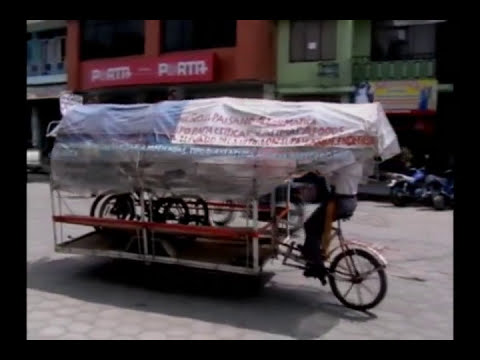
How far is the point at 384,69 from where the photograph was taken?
57.2 feet

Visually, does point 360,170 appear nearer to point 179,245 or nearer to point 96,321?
point 179,245

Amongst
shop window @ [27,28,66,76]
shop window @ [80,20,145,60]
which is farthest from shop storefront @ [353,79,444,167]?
shop window @ [27,28,66,76]

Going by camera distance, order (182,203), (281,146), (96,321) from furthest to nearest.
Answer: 1. (182,203)
2. (281,146)
3. (96,321)

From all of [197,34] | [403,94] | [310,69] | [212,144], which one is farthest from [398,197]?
[197,34]

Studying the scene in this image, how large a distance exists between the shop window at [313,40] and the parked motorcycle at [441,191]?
644 centimetres

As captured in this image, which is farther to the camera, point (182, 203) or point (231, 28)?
point (231, 28)

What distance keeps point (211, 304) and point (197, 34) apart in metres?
16.9

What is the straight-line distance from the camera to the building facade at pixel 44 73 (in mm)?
25672

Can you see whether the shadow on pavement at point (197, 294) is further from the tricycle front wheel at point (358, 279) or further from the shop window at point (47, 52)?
the shop window at point (47, 52)

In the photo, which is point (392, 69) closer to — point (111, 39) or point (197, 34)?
point (197, 34)

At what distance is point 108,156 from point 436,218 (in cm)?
832

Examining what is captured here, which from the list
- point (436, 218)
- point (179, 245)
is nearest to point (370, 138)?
point (179, 245)
